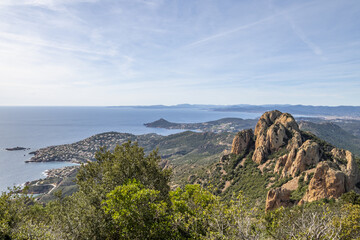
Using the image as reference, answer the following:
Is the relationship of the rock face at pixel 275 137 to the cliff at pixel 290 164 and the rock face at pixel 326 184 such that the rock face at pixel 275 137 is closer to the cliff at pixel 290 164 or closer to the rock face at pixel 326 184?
the cliff at pixel 290 164

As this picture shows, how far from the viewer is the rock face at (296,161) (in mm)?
36562

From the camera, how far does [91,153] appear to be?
189750 millimetres

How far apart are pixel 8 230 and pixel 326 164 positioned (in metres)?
47.1

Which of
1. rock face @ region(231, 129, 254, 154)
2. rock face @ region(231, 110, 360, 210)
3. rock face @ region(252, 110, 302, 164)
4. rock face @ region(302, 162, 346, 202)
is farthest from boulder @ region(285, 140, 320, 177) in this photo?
rock face @ region(231, 129, 254, 154)

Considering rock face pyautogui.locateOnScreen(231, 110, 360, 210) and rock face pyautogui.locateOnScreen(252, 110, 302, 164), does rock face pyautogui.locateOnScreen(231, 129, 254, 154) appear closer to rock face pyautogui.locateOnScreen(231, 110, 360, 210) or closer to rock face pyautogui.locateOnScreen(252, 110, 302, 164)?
rock face pyautogui.locateOnScreen(231, 110, 360, 210)

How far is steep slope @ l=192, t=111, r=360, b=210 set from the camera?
37238 millimetres

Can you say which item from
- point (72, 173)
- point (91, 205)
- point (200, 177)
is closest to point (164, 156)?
point (72, 173)

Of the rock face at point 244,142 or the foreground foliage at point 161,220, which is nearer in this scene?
the foreground foliage at point 161,220

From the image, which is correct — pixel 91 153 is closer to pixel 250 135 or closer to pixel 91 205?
pixel 250 135

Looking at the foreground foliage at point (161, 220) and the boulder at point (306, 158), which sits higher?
the foreground foliage at point (161, 220)

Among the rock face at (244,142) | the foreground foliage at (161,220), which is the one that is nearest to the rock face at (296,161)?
the rock face at (244,142)

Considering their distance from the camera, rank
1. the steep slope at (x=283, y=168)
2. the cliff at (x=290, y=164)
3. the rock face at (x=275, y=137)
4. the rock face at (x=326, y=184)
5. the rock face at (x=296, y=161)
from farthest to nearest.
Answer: the rock face at (x=275, y=137), the steep slope at (x=283, y=168), the cliff at (x=290, y=164), the rock face at (x=296, y=161), the rock face at (x=326, y=184)

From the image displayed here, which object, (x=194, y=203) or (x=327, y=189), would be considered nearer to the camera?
(x=194, y=203)

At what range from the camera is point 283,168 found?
52.9m
